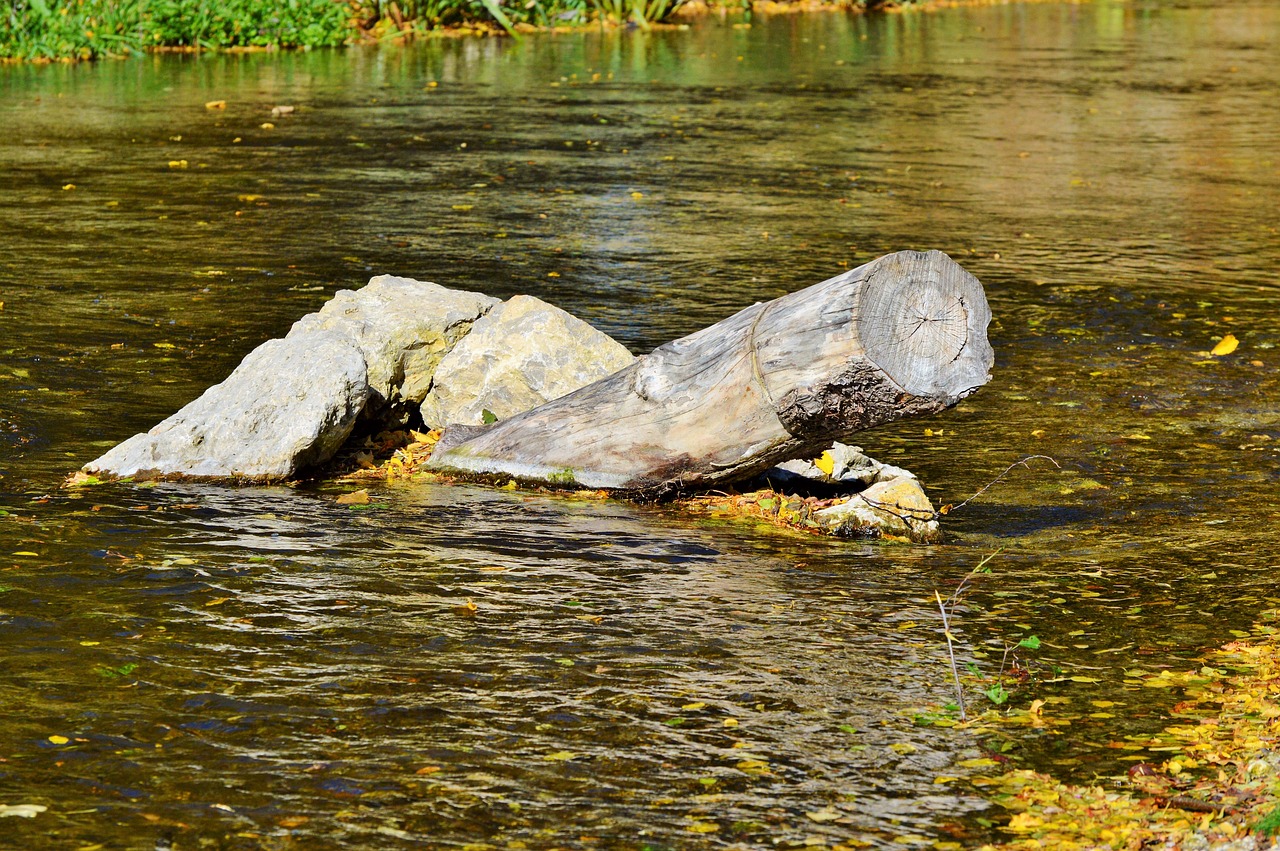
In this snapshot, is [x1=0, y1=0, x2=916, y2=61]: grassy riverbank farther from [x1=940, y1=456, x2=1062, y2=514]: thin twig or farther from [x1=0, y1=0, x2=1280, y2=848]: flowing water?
[x1=940, y1=456, x2=1062, y2=514]: thin twig

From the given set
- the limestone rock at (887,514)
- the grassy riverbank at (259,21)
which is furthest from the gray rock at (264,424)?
the grassy riverbank at (259,21)

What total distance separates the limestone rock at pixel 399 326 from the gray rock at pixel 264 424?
0.53m

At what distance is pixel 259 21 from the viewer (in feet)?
87.4

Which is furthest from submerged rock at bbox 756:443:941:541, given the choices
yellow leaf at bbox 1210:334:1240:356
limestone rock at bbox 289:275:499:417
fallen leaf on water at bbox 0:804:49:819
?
fallen leaf on water at bbox 0:804:49:819

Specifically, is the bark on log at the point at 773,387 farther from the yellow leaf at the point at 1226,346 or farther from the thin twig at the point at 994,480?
the yellow leaf at the point at 1226,346

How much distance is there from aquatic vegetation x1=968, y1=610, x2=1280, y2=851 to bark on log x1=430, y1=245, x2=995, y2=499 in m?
1.74

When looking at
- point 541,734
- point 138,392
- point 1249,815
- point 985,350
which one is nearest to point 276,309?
point 138,392

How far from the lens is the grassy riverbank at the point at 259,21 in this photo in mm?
24516

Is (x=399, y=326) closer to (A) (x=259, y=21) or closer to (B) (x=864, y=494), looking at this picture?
(B) (x=864, y=494)

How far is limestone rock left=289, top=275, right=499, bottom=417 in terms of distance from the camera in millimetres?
8078

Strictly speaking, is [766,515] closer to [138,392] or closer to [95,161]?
[138,392]

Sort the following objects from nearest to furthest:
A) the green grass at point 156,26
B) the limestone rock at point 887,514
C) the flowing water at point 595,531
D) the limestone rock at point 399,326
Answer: the flowing water at point 595,531
the limestone rock at point 887,514
the limestone rock at point 399,326
the green grass at point 156,26

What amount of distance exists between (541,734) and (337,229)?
9024mm

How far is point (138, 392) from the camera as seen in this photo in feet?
28.2
